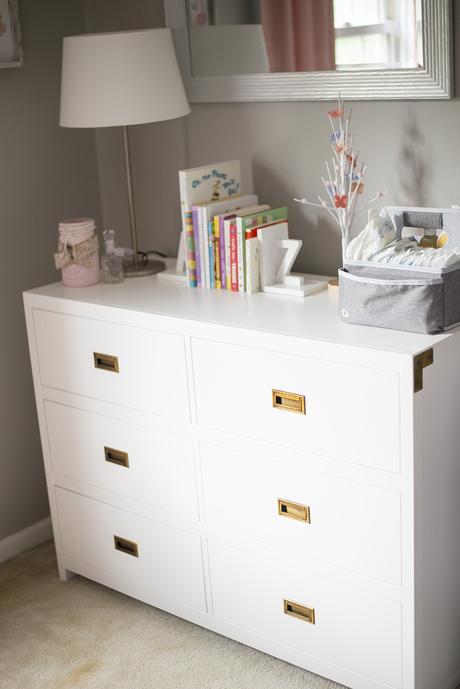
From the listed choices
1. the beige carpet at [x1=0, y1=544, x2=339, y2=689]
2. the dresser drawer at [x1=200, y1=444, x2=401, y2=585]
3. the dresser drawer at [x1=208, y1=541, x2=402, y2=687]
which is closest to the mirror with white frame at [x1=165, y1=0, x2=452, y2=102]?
the dresser drawer at [x1=200, y1=444, x2=401, y2=585]

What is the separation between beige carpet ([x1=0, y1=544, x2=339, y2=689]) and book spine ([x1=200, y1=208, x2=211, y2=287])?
3.00 ft

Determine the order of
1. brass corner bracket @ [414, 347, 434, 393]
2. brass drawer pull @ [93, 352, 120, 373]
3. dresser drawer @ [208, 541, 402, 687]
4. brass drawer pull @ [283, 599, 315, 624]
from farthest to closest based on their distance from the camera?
brass drawer pull @ [93, 352, 120, 373] < brass drawer pull @ [283, 599, 315, 624] < dresser drawer @ [208, 541, 402, 687] < brass corner bracket @ [414, 347, 434, 393]

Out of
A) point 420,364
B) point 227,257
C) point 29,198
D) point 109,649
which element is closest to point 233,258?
point 227,257

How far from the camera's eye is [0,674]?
91.4 inches

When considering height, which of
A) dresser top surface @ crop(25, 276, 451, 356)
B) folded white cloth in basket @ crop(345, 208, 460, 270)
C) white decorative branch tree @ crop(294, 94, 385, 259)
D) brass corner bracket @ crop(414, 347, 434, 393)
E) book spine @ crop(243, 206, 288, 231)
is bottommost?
brass corner bracket @ crop(414, 347, 434, 393)

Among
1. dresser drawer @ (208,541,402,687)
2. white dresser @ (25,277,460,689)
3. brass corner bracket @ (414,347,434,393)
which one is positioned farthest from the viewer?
dresser drawer @ (208,541,402,687)

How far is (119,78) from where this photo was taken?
2307 millimetres

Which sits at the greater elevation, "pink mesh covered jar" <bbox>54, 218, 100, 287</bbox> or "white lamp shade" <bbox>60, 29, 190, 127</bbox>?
"white lamp shade" <bbox>60, 29, 190, 127</bbox>

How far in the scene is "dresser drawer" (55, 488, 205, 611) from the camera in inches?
93.2

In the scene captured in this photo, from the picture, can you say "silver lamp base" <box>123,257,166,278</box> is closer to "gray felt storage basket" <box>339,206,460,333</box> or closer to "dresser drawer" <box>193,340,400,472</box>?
"dresser drawer" <box>193,340,400,472</box>

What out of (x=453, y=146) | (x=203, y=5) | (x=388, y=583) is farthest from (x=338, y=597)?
(x=203, y=5)

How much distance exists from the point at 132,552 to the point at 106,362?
54 centimetres

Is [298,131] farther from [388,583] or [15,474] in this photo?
[15,474]

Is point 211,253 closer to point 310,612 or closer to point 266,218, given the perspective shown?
point 266,218
